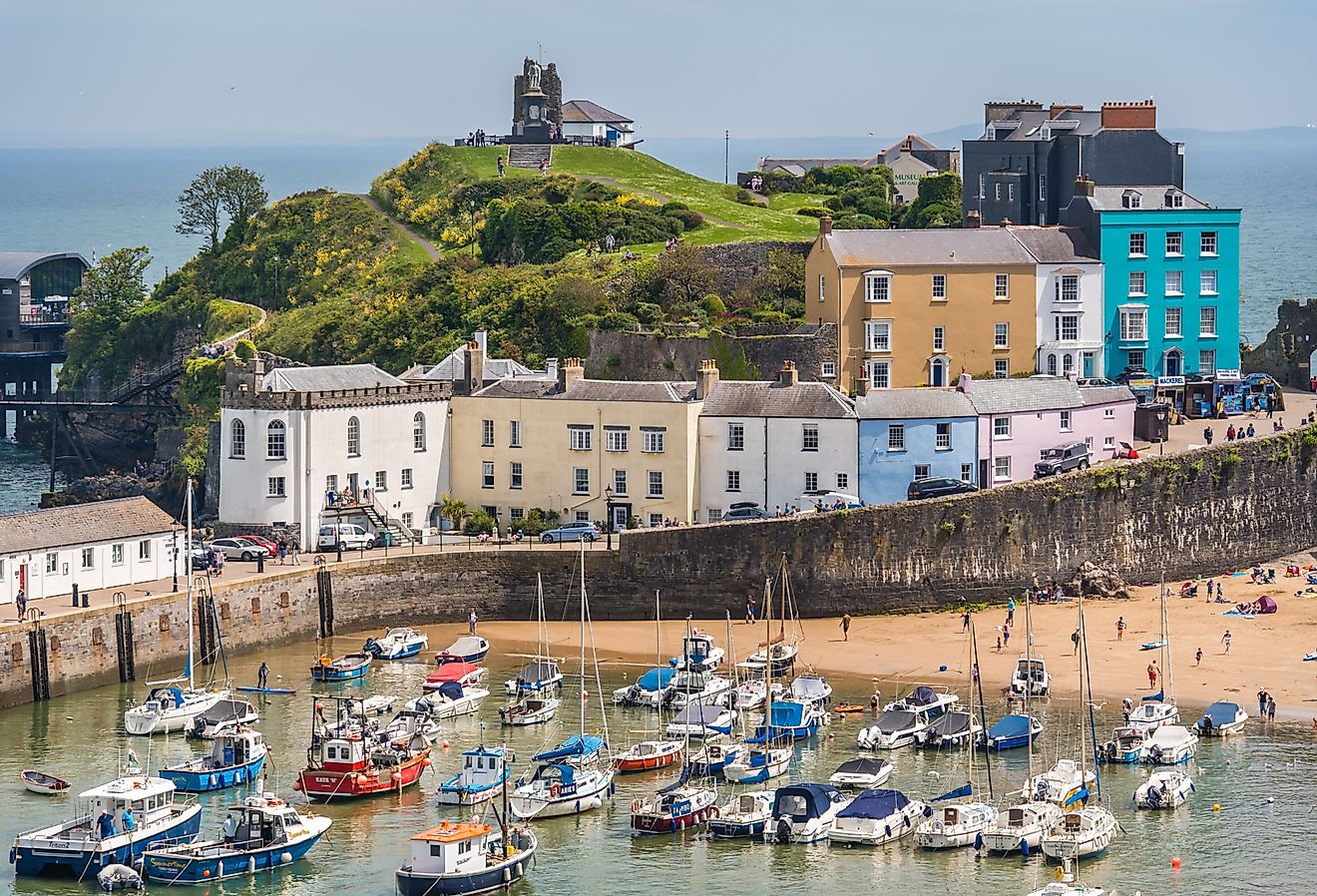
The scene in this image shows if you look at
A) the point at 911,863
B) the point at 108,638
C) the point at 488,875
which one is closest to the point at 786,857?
the point at 911,863

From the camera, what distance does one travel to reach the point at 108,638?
6006 cm

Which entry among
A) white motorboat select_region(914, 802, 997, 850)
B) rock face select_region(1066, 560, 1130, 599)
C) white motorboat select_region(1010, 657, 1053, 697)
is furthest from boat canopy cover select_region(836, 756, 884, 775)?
rock face select_region(1066, 560, 1130, 599)

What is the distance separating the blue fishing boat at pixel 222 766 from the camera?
51281mm

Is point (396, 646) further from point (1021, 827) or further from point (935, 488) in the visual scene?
point (1021, 827)

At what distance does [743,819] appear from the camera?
159ft

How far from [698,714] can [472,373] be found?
22.0m

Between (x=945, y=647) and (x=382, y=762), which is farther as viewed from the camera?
(x=945, y=647)

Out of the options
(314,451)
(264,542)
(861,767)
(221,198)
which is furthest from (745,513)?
(221,198)

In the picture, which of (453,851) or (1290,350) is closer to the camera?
(453,851)

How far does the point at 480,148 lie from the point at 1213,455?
47796 millimetres

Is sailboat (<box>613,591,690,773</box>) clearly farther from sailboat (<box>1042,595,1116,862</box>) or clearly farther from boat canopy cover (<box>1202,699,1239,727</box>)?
boat canopy cover (<box>1202,699,1239,727</box>)

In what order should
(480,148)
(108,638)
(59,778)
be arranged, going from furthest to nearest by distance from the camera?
(480,148) → (108,638) → (59,778)

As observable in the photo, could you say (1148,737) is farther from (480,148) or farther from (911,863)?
(480,148)

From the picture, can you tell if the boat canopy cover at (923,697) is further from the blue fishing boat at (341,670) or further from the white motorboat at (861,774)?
the blue fishing boat at (341,670)
